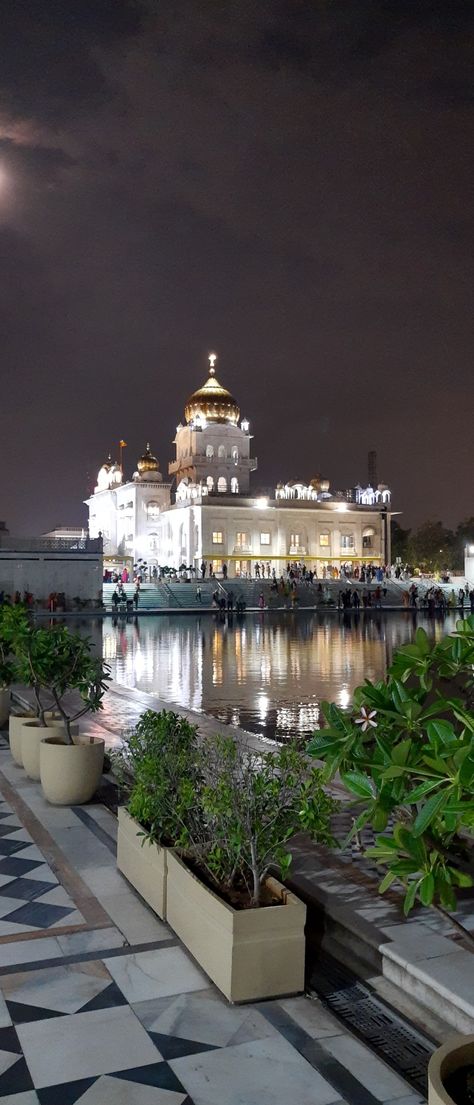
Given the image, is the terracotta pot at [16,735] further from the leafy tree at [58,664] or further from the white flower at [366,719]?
the white flower at [366,719]

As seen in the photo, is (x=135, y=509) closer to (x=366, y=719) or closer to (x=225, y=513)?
(x=225, y=513)

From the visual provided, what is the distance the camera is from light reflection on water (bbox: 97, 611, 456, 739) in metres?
11.0

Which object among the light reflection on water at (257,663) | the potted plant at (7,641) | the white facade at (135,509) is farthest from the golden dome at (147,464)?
the potted plant at (7,641)

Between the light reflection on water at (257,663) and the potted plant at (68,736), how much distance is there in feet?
9.25

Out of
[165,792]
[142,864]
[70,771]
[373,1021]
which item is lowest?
[373,1021]

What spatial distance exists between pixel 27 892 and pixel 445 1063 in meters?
3.08

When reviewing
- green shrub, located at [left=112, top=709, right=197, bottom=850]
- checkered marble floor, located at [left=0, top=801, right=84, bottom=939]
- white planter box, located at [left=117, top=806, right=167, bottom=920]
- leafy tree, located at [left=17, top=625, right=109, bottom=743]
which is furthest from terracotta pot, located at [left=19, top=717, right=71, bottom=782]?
green shrub, located at [left=112, top=709, right=197, bottom=850]

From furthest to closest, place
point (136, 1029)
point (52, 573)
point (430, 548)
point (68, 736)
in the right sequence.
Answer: point (430, 548) < point (52, 573) < point (68, 736) < point (136, 1029)

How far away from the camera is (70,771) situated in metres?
6.09

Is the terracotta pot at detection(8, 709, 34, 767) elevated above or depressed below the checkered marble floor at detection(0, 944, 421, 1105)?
above

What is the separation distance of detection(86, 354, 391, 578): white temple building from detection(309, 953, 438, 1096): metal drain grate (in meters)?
52.5

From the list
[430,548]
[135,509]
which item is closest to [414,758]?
[135,509]

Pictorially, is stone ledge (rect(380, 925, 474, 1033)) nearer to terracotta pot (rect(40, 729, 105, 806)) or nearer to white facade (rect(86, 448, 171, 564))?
terracotta pot (rect(40, 729, 105, 806))

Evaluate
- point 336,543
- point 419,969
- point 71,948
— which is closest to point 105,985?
point 71,948
